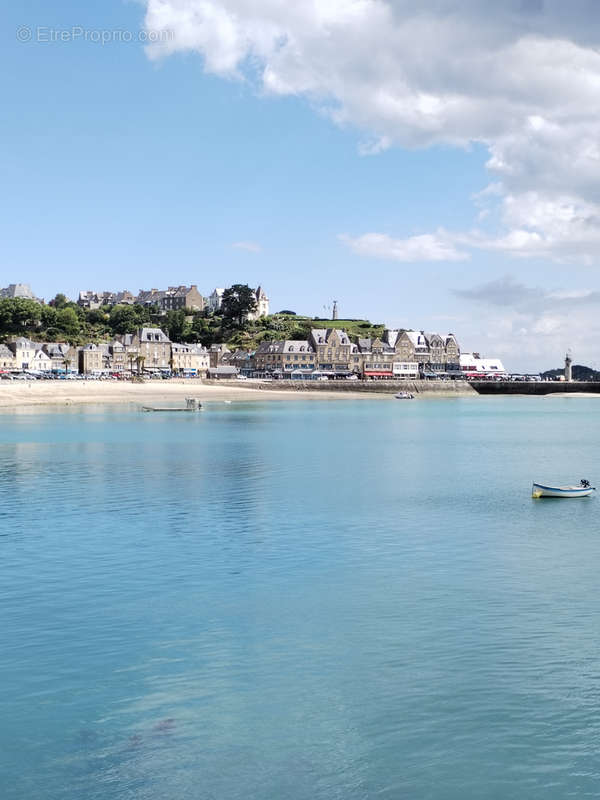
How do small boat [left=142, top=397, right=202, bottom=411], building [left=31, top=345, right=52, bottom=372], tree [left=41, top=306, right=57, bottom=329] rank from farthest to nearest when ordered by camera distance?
tree [left=41, top=306, right=57, bottom=329], building [left=31, top=345, right=52, bottom=372], small boat [left=142, top=397, right=202, bottom=411]

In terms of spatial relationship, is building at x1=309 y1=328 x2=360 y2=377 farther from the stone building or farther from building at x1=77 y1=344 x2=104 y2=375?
building at x1=77 y1=344 x2=104 y2=375

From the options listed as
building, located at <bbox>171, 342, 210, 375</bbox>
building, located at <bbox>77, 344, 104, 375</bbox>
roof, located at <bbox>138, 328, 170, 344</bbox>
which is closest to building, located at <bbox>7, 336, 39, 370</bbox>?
building, located at <bbox>77, 344, 104, 375</bbox>

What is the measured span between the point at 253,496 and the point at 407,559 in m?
13.4

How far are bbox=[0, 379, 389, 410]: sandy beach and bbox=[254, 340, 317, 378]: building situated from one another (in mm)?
29449

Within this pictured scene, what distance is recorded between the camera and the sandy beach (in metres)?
118

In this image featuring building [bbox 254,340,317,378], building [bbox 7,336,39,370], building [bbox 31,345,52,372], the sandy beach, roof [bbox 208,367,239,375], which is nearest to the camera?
the sandy beach

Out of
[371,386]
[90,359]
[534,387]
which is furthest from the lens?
[90,359]

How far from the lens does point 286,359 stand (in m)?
194

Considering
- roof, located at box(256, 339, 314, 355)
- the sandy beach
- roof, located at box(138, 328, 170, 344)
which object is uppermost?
roof, located at box(138, 328, 170, 344)

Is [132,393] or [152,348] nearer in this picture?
[132,393]

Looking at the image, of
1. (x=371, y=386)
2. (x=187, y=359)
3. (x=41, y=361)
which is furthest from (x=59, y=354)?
(x=371, y=386)

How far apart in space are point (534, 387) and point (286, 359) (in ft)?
191

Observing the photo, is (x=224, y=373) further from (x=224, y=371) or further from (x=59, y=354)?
(x=59, y=354)

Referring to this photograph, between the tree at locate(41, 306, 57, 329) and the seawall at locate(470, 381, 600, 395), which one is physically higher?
the tree at locate(41, 306, 57, 329)
